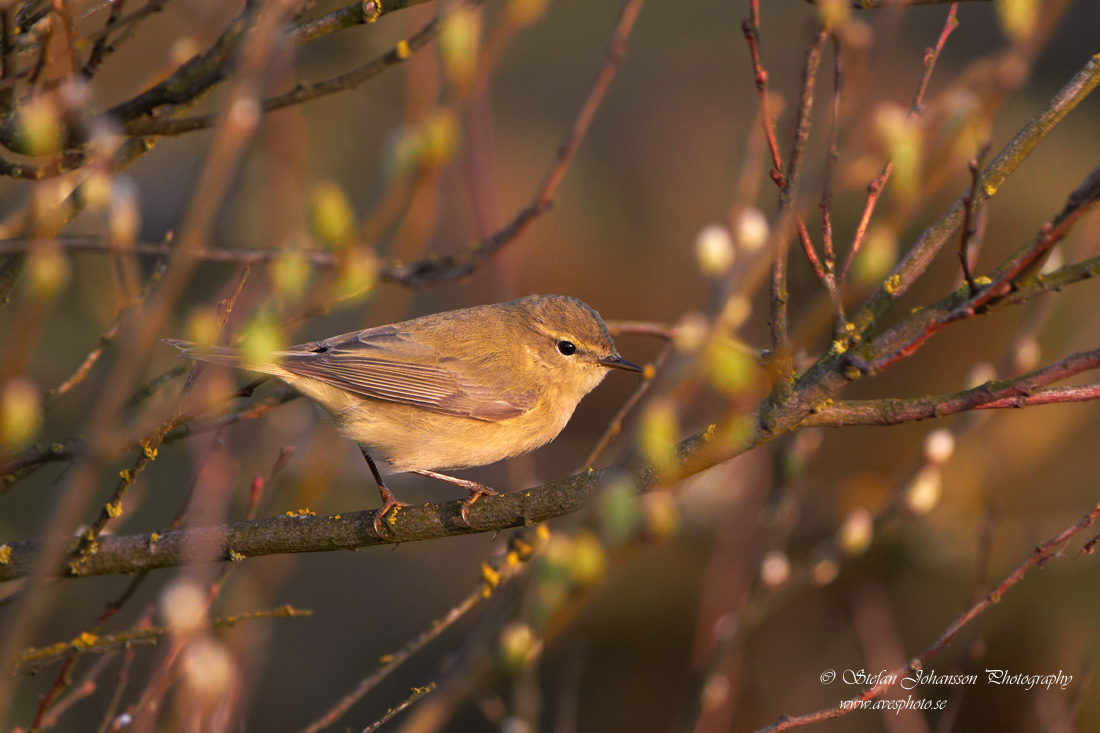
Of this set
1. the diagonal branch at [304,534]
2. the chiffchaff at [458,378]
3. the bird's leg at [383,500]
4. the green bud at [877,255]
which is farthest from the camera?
the chiffchaff at [458,378]

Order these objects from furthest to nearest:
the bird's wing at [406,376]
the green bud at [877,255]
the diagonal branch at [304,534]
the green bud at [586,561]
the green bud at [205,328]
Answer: the bird's wing at [406,376]
the diagonal branch at [304,534]
the green bud at [205,328]
the green bud at [877,255]
the green bud at [586,561]

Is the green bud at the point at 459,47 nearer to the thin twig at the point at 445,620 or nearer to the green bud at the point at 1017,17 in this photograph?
the green bud at the point at 1017,17

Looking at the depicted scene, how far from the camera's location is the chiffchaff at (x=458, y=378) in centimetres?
332

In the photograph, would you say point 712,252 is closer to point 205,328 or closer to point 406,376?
point 205,328

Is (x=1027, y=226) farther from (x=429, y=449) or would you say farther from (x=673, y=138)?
(x=429, y=449)

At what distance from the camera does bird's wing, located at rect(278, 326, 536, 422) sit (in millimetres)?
3422

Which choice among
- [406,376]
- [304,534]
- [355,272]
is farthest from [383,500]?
[355,272]

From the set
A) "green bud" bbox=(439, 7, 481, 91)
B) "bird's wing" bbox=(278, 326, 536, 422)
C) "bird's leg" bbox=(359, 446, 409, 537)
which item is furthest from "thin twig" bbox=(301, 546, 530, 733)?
"green bud" bbox=(439, 7, 481, 91)

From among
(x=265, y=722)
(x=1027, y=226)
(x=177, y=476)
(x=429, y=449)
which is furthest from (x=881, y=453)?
(x=177, y=476)

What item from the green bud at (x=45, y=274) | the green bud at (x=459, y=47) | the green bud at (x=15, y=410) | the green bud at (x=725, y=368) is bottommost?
the green bud at (x=725, y=368)

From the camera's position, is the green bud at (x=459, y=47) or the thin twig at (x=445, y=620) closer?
the green bud at (x=459, y=47)

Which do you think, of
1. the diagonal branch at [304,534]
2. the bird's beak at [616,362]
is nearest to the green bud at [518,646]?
the diagonal branch at [304,534]

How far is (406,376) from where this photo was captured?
3.56m

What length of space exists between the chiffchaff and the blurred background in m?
0.19
